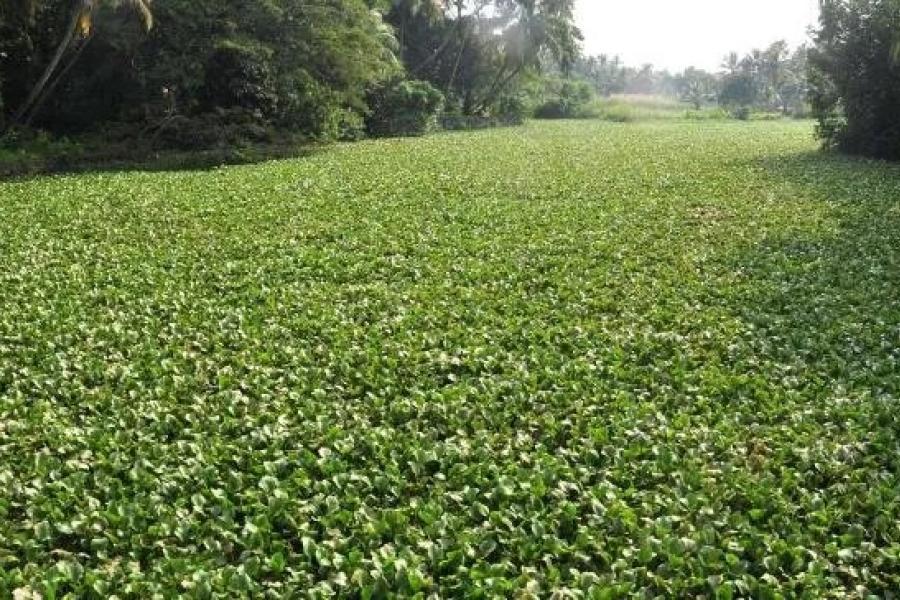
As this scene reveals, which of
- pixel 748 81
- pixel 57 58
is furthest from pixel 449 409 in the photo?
pixel 748 81

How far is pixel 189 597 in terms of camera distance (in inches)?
161

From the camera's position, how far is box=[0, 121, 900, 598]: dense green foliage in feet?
14.6

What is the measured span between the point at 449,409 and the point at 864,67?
25.2 meters

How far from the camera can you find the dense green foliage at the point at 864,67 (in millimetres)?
25125

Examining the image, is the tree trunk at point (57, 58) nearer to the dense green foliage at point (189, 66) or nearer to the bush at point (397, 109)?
the dense green foliage at point (189, 66)

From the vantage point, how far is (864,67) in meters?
25.9

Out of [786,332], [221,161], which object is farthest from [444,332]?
[221,161]

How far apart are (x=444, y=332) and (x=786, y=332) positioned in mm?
3546

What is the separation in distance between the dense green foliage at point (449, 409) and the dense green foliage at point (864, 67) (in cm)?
1508

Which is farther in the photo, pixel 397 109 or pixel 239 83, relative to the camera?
pixel 397 109

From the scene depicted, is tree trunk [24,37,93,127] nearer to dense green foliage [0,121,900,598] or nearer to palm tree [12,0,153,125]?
palm tree [12,0,153,125]

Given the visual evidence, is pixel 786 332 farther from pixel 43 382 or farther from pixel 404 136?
pixel 404 136

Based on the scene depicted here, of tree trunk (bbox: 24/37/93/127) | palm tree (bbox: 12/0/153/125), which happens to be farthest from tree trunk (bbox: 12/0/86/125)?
tree trunk (bbox: 24/37/93/127)

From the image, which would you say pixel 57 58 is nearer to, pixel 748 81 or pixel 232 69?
pixel 232 69
